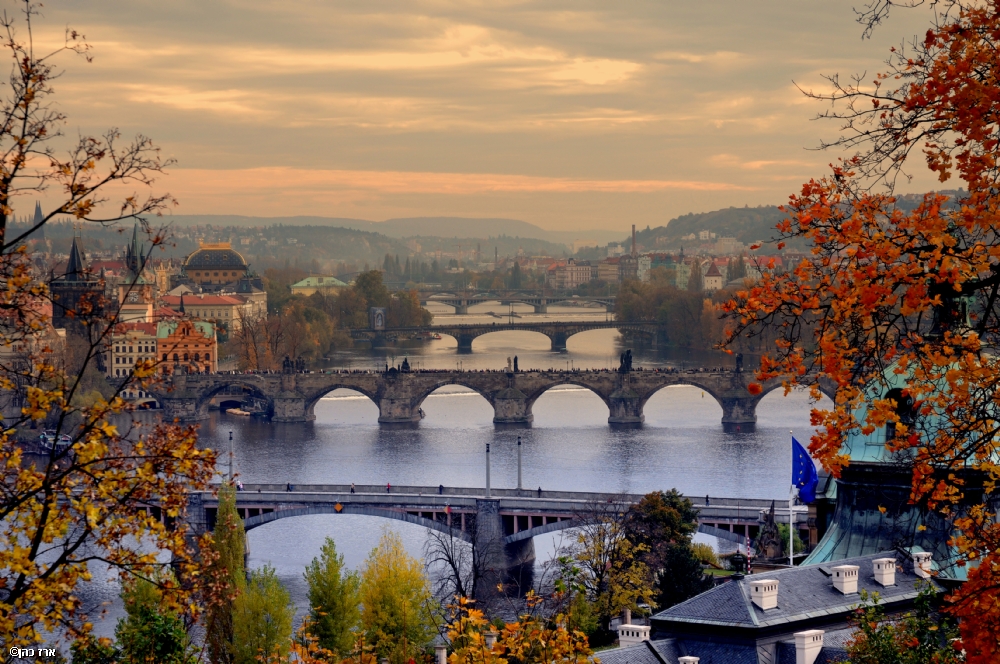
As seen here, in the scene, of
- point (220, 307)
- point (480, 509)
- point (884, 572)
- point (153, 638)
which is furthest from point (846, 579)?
point (220, 307)

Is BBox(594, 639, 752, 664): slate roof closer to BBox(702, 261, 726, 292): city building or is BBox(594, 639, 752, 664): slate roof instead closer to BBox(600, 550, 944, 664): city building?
BBox(600, 550, 944, 664): city building

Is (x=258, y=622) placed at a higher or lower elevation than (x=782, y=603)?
lower

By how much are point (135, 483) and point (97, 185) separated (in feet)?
4.17

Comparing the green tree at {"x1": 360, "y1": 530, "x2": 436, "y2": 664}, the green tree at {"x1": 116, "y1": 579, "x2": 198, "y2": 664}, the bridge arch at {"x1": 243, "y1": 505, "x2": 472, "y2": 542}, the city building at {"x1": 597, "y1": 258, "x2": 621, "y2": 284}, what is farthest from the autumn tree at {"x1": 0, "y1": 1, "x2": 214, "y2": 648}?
the city building at {"x1": 597, "y1": 258, "x2": 621, "y2": 284}

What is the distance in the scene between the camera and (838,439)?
5.61 metres

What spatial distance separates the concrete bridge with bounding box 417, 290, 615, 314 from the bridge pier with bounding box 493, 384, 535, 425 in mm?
67046

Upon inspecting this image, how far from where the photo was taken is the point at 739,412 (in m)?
59.9

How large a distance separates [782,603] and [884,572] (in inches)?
66.8

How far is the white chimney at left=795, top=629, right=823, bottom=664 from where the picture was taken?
1450 centimetres

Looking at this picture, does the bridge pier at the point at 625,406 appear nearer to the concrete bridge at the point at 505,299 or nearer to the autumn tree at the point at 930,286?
the autumn tree at the point at 930,286

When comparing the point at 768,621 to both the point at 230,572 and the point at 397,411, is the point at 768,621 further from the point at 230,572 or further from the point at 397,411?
the point at 397,411

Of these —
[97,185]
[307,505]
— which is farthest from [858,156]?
[307,505]

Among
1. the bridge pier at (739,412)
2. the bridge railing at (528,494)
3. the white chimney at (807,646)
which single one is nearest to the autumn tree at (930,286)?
the white chimney at (807,646)

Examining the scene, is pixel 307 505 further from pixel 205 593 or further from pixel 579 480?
pixel 205 593
